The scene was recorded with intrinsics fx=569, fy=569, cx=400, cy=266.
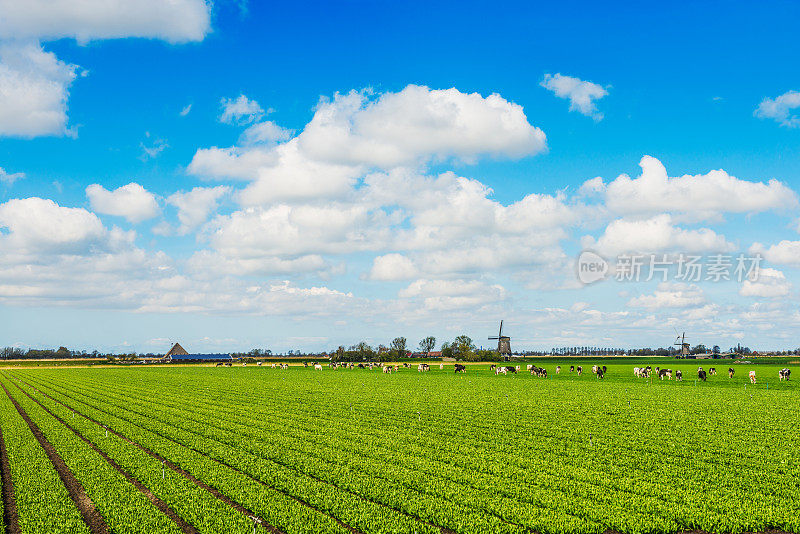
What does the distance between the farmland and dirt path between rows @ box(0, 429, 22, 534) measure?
0.10m

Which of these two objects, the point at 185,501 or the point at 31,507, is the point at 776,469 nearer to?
the point at 185,501

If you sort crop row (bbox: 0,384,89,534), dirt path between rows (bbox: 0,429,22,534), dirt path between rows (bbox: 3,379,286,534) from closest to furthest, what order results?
dirt path between rows (bbox: 3,379,286,534) → crop row (bbox: 0,384,89,534) → dirt path between rows (bbox: 0,429,22,534)

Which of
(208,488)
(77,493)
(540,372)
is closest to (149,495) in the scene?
(208,488)

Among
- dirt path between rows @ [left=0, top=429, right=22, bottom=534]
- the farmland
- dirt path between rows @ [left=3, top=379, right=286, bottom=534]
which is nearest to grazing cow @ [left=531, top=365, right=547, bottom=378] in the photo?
the farmland

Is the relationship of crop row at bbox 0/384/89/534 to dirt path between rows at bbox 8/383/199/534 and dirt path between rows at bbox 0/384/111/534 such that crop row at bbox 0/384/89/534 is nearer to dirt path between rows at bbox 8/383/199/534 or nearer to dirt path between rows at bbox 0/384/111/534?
dirt path between rows at bbox 0/384/111/534

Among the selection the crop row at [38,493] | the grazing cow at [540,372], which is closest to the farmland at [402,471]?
the crop row at [38,493]

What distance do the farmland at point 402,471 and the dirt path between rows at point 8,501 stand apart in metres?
0.10

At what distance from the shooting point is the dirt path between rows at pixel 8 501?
48.9 feet

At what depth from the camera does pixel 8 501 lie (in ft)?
56.3

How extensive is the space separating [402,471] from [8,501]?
39.6 feet

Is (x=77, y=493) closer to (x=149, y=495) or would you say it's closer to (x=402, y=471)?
(x=149, y=495)

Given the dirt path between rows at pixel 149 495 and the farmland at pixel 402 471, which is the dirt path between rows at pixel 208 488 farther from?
the dirt path between rows at pixel 149 495

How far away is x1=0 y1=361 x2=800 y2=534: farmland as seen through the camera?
578 inches

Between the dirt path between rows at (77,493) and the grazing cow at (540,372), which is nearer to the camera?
the dirt path between rows at (77,493)
